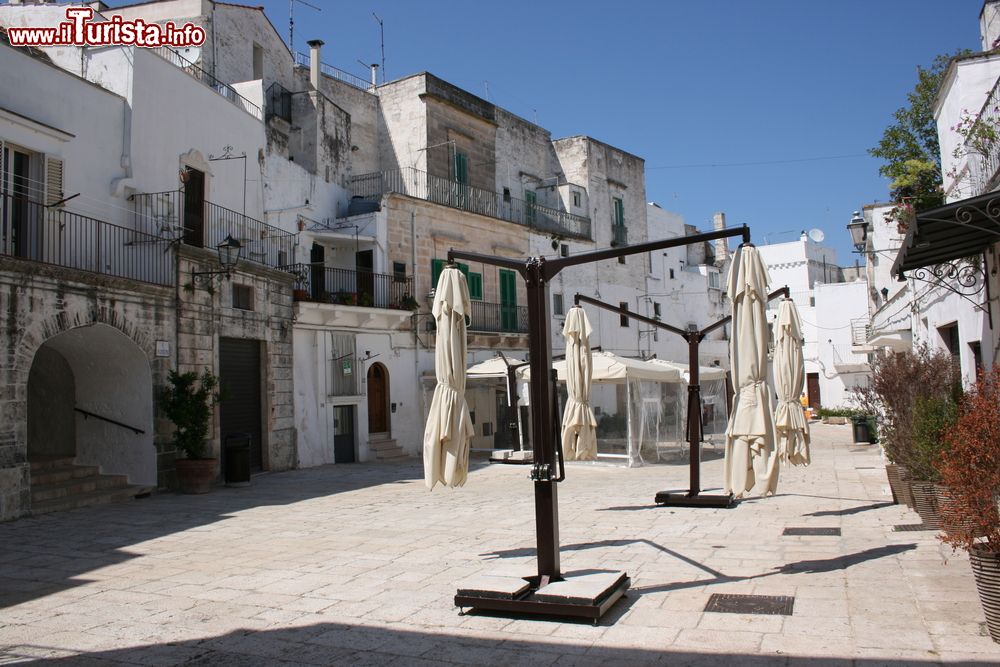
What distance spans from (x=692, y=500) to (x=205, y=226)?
11.9 metres

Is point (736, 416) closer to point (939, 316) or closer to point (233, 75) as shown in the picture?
point (939, 316)

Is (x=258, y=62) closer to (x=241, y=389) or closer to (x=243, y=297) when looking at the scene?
(x=243, y=297)

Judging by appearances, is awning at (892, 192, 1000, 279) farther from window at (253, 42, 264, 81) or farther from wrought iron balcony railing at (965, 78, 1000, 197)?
window at (253, 42, 264, 81)

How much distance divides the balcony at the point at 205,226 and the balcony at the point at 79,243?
1.55ft

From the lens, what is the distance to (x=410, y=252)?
23.7 m

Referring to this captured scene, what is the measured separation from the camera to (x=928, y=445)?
27.3ft

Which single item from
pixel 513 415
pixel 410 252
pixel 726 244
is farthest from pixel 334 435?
pixel 726 244

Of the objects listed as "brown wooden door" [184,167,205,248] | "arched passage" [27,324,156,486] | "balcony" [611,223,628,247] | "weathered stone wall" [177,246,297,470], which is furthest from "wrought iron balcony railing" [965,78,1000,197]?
"balcony" [611,223,628,247]

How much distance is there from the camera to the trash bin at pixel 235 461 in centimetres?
1499

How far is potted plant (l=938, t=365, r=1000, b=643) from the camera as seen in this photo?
464 cm

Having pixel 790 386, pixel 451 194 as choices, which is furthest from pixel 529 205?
pixel 790 386

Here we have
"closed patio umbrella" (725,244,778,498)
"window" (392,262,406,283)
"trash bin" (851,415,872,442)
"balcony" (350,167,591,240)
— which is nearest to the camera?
"closed patio umbrella" (725,244,778,498)

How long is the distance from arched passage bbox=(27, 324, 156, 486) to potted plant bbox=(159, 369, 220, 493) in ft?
1.26

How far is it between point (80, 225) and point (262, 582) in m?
9.25
